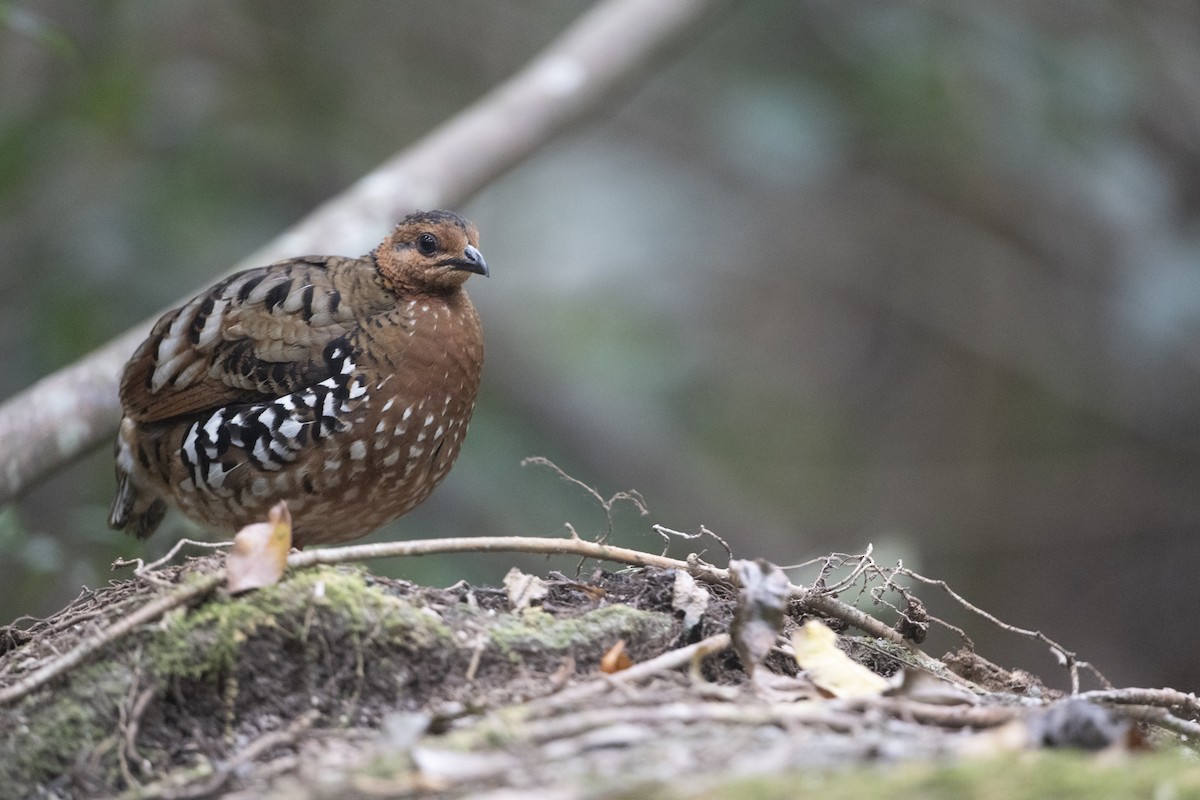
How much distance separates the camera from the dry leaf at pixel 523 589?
3.22m

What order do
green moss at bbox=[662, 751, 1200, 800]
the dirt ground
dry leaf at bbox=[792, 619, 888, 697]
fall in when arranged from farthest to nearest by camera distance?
dry leaf at bbox=[792, 619, 888, 697]
the dirt ground
green moss at bbox=[662, 751, 1200, 800]

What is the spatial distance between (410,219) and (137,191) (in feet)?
8.18

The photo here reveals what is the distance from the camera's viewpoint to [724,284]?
42.0ft

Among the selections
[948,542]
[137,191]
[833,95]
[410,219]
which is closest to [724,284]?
[948,542]

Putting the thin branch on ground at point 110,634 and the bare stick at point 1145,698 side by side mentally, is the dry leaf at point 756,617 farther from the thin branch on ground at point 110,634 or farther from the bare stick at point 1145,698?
the thin branch on ground at point 110,634

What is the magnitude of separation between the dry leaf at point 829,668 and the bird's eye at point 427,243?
2401mm

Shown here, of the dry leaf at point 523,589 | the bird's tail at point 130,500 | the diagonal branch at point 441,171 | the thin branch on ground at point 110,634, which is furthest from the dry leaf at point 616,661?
the bird's tail at point 130,500

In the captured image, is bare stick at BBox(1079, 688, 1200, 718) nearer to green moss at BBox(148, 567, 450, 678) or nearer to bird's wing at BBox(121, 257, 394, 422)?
green moss at BBox(148, 567, 450, 678)

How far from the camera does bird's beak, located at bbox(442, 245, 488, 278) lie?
4.90m

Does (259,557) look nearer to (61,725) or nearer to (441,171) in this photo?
(61,725)

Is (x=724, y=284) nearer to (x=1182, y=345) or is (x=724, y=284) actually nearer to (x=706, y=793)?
(x=1182, y=345)

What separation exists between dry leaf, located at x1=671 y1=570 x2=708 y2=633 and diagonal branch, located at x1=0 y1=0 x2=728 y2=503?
101 inches

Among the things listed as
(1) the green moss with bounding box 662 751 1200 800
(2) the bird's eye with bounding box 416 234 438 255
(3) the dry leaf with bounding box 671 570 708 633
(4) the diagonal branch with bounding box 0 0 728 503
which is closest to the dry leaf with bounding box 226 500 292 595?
(3) the dry leaf with bounding box 671 570 708 633

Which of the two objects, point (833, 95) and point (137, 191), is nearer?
point (137, 191)
